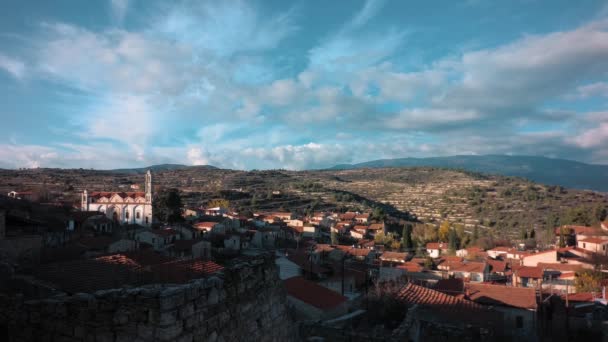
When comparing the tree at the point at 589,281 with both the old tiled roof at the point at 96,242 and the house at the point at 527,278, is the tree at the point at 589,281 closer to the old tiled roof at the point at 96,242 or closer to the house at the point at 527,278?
the house at the point at 527,278

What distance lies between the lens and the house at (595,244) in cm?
4412

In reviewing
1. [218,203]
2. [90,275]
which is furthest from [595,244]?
[90,275]

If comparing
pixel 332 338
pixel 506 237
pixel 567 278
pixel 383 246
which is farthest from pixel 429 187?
pixel 332 338

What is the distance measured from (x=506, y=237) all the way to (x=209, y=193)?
2037 inches

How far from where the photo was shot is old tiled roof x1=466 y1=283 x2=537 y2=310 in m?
19.2

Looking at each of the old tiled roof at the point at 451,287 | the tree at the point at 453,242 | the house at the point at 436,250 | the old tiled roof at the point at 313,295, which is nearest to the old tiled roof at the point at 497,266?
the house at the point at 436,250

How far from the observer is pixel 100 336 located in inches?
133

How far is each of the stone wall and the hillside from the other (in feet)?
177

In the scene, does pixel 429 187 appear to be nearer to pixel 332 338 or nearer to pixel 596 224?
pixel 596 224

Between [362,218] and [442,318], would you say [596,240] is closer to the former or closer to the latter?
[362,218]

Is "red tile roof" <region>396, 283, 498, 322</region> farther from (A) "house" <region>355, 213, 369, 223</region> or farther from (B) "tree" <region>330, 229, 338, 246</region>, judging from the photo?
(A) "house" <region>355, 213, 369, 223</region>

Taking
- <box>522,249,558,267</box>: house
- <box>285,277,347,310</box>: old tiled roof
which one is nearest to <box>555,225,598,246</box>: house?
<box>522,249,558,267</box>: house

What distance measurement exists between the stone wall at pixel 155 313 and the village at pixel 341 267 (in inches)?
17.9

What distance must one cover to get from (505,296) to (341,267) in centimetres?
1349
